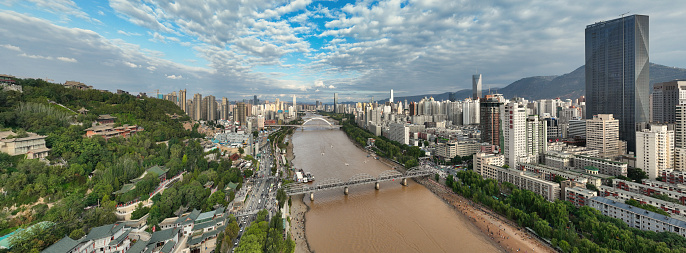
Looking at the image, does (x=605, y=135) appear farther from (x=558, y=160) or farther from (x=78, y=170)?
(x=78, y=170)

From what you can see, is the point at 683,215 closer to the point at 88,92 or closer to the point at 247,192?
the point at 247,192

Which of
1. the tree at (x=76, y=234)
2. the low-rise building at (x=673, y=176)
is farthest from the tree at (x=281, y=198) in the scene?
the low-rise building at (x=673, y=176)

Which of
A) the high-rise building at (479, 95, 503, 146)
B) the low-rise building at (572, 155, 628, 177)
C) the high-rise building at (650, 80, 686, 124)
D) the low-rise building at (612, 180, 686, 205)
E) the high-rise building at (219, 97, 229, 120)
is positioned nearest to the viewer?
the low-rise building at (612, 180, 686, 205)

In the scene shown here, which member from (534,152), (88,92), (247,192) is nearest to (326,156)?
(247,192)

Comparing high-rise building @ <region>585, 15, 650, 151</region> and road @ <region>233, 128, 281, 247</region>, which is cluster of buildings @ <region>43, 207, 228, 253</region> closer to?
road @ <region>233, 128, 281, 247</region>

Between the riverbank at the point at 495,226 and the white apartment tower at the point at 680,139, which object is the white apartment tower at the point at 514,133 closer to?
the riverbank at the point at 495,226

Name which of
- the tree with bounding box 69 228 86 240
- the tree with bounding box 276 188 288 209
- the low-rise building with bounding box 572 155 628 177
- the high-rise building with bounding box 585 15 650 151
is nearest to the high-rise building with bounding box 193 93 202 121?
the tree with bounding box 276 188 288 209
